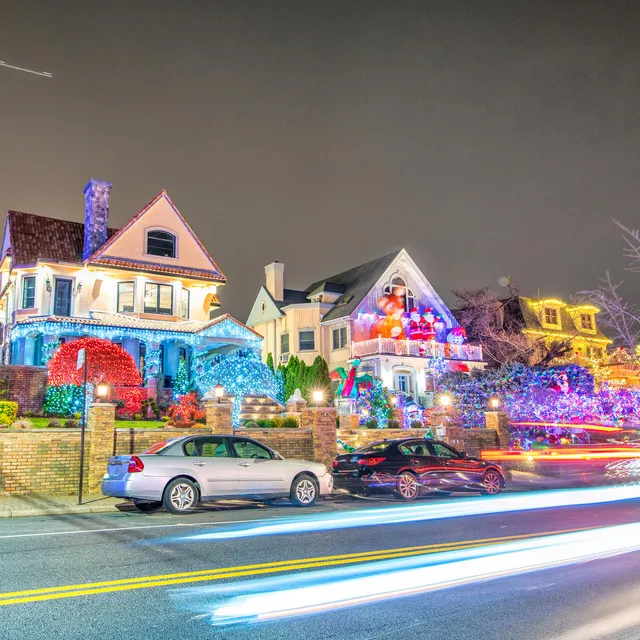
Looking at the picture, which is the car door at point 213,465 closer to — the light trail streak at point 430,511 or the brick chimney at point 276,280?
the light trail streak at point 430,511

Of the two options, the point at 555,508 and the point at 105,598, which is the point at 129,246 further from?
the point at 105,598

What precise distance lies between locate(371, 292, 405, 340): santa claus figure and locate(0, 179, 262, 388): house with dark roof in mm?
9287

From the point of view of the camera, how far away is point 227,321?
2852 cm

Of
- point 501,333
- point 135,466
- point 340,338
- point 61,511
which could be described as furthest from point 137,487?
point 501,333

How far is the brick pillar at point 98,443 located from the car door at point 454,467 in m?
7.90

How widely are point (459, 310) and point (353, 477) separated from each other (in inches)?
1332

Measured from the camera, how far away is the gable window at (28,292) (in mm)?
28312

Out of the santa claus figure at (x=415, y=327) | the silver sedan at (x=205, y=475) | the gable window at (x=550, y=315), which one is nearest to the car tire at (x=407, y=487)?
the silver sedan at (x=205, y=475)

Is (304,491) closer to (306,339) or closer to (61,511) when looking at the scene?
(61,511)

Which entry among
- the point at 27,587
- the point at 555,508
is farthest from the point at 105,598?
the point at 555,508

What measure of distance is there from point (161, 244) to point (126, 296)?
127 inches

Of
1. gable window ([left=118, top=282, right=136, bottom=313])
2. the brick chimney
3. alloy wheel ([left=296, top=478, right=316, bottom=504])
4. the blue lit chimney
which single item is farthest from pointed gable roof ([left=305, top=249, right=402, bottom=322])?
alloy wheel ([left=296, top=478, right=316, bottom=504])

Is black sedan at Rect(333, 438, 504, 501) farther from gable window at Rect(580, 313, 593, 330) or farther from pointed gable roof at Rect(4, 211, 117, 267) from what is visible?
gable window at Rect(580, 313, 593, 330)

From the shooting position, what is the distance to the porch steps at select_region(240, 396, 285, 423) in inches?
1005
